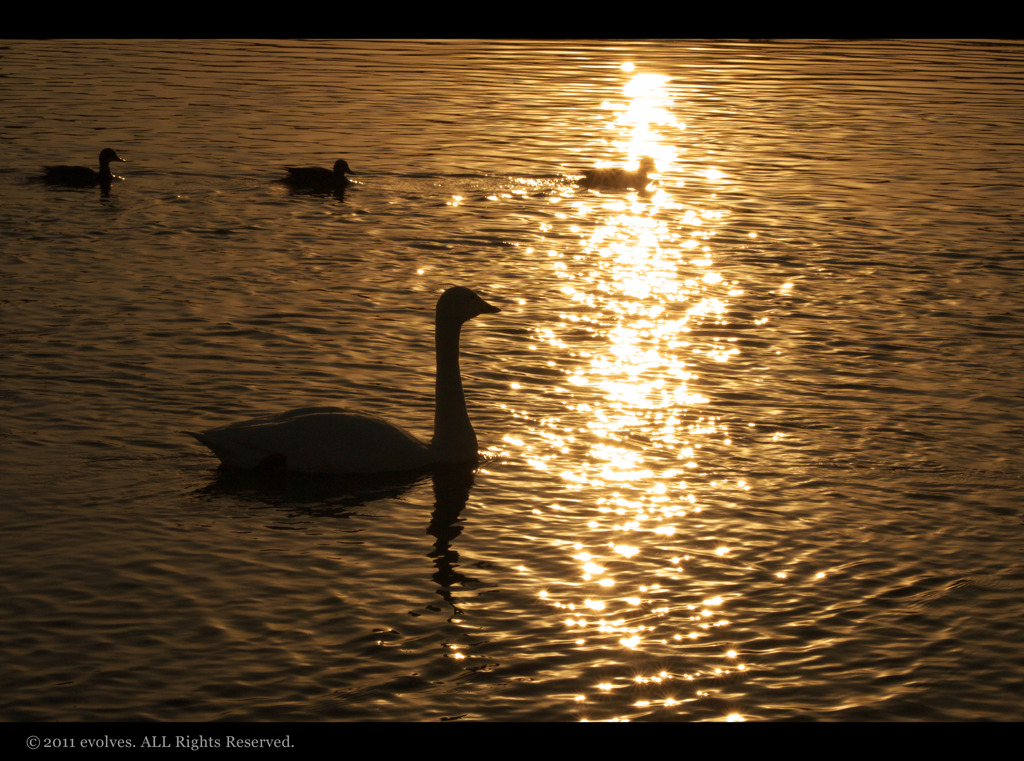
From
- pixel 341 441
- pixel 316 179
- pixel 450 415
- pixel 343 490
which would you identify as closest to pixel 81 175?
pixel 316 179

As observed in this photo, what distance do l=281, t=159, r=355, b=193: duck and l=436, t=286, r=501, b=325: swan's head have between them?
12285 mm

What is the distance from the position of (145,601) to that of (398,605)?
5.65 ft

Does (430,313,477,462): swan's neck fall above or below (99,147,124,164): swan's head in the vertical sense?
below

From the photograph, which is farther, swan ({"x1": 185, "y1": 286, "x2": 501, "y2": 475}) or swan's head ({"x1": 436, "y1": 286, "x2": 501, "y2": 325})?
swan's head ({"x1": 436, "y1": 286, "x2": 501, "y2": 325})

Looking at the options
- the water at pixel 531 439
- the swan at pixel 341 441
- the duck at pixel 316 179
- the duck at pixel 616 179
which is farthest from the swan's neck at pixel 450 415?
the duck at pixel 616 179

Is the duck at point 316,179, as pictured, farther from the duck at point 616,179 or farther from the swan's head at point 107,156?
the duck at point 616,179

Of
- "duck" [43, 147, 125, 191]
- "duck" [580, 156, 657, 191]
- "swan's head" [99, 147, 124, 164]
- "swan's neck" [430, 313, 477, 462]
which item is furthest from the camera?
"duck" [580, 156, 657, 191]

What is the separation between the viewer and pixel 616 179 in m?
25.6

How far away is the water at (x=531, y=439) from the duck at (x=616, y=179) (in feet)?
1.97

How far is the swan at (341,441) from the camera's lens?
11297 millimetres

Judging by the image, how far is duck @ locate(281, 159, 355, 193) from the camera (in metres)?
24.1

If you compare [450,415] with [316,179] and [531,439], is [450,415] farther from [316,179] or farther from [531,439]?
[316,179]

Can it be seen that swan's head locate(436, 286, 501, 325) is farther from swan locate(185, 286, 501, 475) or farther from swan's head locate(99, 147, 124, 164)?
swan's head locate(99, 147, 124, 164)

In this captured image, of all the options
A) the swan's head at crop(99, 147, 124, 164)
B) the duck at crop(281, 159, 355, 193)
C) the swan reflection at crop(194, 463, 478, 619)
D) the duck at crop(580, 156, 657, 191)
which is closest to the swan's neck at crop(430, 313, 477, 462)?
the swan reflection at crop(194, 463, 478, 619)
